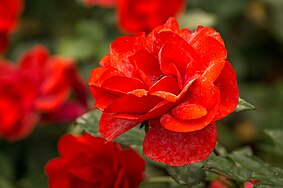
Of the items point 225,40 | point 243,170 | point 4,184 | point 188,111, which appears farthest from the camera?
point 225,40

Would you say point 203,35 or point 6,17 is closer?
point 203,35

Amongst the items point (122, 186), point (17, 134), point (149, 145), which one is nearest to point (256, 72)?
point (17, 134)

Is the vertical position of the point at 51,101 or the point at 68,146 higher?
the point at 68,146

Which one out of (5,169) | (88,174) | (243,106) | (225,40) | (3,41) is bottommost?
(5,169)

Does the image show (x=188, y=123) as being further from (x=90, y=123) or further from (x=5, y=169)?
(x=5, y=169)

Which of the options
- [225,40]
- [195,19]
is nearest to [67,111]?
[195,19]

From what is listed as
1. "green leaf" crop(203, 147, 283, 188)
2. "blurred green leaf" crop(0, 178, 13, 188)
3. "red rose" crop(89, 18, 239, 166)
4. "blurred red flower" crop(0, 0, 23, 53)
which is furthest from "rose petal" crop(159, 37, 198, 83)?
"blurred red flower" crop(0, 0, 23, 53)
